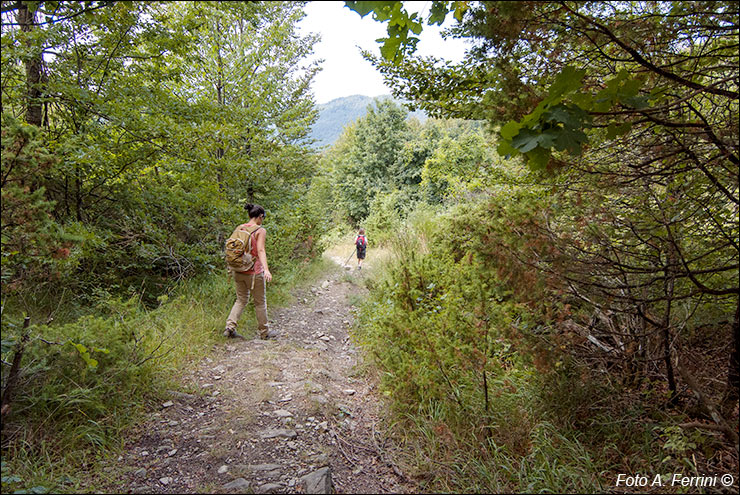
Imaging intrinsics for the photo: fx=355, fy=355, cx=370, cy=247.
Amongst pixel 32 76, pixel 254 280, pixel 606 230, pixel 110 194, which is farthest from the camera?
pixel 254 280

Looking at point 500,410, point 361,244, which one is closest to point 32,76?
point 500,410

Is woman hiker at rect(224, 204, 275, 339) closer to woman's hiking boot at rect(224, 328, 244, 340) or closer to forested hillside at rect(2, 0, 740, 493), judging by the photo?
woman's hiking boot at rect(224, 328, 244, 340)

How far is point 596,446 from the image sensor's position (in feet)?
8.30

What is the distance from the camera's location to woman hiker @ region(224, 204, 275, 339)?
16.8 ft

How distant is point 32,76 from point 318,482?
5.10 meters

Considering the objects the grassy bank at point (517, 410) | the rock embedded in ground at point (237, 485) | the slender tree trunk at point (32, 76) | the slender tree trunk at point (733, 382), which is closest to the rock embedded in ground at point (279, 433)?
the rock embedded in ground at point (237, 485)

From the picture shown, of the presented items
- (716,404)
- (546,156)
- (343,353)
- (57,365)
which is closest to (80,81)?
(57,365)

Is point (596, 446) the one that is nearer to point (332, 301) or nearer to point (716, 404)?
point (716, 404)

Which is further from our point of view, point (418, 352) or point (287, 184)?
point (287, 184)

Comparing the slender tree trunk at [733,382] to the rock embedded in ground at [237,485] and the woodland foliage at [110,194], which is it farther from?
the woodland foliage at [110,194]

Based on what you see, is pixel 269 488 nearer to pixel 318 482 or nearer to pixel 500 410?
pixel 318 482

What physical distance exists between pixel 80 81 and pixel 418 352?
16.1ft

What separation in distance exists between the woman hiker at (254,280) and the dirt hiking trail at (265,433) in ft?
1.36

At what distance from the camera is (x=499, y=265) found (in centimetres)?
266
